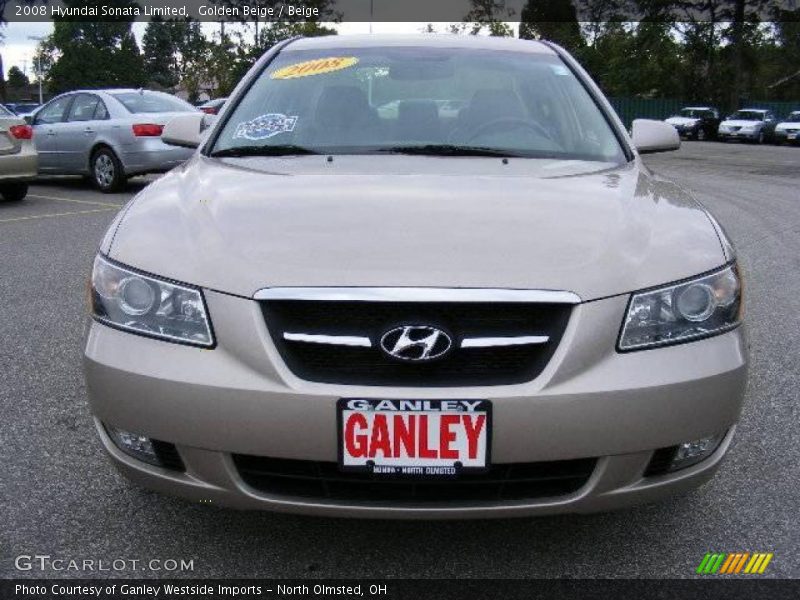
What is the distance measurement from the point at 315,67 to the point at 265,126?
450mm

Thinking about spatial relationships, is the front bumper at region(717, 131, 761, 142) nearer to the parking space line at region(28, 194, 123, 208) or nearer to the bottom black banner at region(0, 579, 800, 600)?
the parking space line at region(28, 194, 123, 208)

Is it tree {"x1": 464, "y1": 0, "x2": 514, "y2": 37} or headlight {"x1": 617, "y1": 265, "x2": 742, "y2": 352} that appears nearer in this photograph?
headlight {"x1": 617, "y1": 265, "x2": 742, "y2": 352}

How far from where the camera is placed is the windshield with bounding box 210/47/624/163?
3.15 meters

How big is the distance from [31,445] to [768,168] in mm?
19686

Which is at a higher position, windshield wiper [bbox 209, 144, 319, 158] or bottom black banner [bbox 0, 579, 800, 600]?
windshield wiper [bbox 209, 144, 319, 158]

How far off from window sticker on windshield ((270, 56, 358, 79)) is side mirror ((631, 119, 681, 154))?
3.94 feet

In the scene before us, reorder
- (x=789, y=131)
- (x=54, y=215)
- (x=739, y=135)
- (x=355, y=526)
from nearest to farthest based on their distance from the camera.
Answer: (x=355, y=526), (x=54, y=215), (x=789, y=131), (x=739, y=135)

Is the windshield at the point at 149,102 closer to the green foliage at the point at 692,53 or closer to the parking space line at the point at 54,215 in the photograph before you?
the parking space line at the point at 54,215

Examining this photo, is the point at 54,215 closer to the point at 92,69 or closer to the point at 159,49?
the point at 92,69

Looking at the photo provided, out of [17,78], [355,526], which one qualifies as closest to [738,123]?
[355,526]

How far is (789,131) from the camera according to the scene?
33.1 meters

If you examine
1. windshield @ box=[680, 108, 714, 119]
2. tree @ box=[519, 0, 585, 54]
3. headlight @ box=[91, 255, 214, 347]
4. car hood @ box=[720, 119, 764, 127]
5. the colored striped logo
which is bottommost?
car hood @ box=[720, 119, 764, 127]

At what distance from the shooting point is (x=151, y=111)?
11.6 metres

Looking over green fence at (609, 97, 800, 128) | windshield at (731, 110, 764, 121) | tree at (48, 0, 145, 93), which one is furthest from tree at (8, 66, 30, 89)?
windshield at (731, 110, 764, 121)
